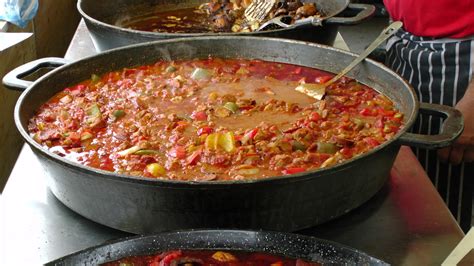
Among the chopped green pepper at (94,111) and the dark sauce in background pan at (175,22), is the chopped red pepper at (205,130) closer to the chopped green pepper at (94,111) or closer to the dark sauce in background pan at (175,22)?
the chopped green pepper at (94,111)

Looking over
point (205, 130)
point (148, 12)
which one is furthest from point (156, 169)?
point (148, 12)

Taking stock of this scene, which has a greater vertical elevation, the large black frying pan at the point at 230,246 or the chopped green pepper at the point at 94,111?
the large black frying pan at the point at 230,246

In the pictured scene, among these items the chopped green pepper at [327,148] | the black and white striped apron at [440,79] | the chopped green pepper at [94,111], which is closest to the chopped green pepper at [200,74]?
the chopped green pepper at [94,111]

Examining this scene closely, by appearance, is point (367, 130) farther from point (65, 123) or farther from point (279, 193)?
point (65, 123)

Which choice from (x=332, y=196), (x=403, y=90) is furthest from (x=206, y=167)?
(x=403, y=90)

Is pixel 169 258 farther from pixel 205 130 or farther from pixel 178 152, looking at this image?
pixel 205 130

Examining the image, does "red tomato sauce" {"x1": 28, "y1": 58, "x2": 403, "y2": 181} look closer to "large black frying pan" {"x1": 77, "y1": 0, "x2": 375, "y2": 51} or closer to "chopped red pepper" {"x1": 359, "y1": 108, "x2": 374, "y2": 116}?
"chopped red pepper" {"x1": 359, "y1": 108, "x2": 374, "y2": 116}
